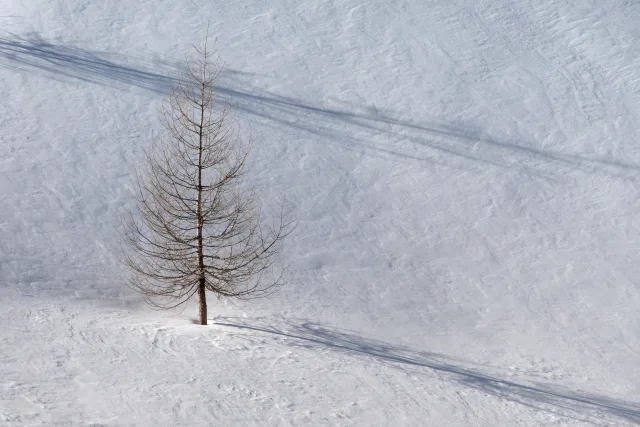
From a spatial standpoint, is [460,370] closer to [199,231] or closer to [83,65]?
[199,231]

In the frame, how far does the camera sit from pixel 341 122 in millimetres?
21781

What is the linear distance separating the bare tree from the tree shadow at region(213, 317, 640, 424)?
41.1 inches

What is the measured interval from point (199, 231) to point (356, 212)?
16.8 ft

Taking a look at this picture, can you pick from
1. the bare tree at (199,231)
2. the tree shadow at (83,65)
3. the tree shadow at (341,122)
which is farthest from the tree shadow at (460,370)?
the tree shadow at (83,65)

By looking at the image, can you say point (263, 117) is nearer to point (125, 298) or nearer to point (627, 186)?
point (125, 298)

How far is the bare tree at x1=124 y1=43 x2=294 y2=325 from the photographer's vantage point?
1555cm

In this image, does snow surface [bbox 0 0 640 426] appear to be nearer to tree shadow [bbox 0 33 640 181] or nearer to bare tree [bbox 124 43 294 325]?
tree shadow [bbox 0 33 640 181]

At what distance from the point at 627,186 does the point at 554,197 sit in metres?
1.66

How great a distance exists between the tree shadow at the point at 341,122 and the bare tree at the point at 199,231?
1.14 m

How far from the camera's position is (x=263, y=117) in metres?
21.7

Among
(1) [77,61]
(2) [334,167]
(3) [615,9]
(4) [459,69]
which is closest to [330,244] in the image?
(2) [334,167]

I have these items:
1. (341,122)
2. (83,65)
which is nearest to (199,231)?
(341,122)

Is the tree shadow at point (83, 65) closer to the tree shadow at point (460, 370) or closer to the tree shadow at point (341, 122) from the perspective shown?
the tree shadow at point (341, 122)

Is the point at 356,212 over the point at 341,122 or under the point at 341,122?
under
